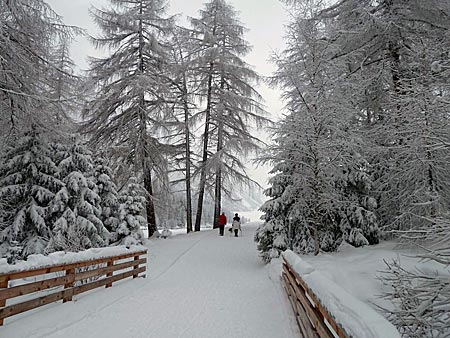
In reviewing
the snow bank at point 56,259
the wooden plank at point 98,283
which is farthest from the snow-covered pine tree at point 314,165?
the snow bank at point 56,259

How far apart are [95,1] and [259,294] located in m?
17.0

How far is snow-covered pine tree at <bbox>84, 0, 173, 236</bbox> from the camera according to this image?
16141 millimetres

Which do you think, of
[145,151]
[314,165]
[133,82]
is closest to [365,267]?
[314,165]

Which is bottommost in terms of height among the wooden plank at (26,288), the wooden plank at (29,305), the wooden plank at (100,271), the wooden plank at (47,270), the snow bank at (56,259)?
the wooden plank at (29,305)

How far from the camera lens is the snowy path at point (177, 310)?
175 inches

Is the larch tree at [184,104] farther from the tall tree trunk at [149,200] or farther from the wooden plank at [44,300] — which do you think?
the wooden plank at [44,300]

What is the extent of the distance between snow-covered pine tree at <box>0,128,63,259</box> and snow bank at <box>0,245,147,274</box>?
153 inches

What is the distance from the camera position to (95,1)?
53.5ft

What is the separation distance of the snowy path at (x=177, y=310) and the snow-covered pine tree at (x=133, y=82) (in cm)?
831

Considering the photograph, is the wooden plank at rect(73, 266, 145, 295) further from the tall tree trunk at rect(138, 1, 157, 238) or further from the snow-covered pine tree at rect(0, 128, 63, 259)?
the tall tree trunk at rect(138, 1, 157, 238)

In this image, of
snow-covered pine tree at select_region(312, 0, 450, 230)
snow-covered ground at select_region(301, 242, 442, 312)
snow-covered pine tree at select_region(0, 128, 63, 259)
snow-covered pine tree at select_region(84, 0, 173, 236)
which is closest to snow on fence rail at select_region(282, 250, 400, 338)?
snow-covered ground at select_region(301, 242, 442, 312)

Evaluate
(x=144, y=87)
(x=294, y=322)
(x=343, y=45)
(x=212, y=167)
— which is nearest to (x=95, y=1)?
(x=144, y=87)

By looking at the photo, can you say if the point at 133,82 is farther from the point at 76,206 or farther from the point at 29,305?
the point at 29,305

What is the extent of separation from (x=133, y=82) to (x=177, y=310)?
13.0m
